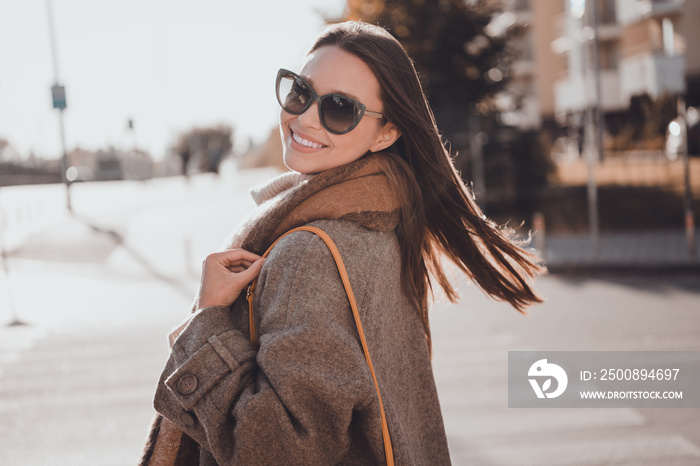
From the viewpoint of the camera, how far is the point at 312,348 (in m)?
1.49

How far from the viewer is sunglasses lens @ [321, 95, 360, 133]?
1.81 m

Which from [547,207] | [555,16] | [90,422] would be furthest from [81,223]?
[555,16]

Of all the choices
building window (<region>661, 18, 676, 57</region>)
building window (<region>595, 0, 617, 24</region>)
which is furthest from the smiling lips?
building window (<region>595, 0, 617, 24</region>)

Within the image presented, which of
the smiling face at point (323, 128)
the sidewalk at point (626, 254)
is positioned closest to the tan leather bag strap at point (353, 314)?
the smiling face at point (323, 128)

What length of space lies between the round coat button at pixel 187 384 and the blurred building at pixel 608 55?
434 inches

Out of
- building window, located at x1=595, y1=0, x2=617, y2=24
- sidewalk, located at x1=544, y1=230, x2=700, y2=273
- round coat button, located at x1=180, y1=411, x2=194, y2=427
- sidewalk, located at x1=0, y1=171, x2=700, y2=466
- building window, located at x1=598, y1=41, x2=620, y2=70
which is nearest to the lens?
round coat button, located at x1=180, y1=411, x2=194, y2=427

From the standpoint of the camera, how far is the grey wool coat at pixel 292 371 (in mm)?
1479

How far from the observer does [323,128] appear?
6.01 ft

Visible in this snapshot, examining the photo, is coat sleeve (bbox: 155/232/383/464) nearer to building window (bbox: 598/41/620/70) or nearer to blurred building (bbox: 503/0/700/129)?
blurred building (bbox: 503/0/700/129)

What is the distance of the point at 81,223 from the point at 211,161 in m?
21.8

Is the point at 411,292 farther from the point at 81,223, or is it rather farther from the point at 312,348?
the point at 81,223

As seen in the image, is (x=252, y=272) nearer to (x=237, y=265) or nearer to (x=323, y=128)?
(x=237, y=265)

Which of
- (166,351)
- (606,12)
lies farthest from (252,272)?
(606,12)

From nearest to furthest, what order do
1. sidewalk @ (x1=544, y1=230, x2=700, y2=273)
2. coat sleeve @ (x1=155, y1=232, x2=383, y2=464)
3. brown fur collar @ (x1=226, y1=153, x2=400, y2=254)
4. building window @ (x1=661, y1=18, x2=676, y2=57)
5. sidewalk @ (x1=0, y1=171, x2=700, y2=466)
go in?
coat sleeve @ (x1=155, y1=232, x2=383, y2=464)
brown fur collar @ (x1=226, y1=153, x2=400, y2=254)
sidewalk @ (x1=0, y1=171, x2=700, y2=466)
sidewalk @ (x1=544, y1=230, x2=700, y2=273)
building window @ (x1=661, y1=18, x2=676, y2=57)
